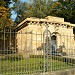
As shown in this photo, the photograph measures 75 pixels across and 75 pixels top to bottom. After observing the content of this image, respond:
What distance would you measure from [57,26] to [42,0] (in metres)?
21.4

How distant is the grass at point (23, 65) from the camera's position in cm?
891

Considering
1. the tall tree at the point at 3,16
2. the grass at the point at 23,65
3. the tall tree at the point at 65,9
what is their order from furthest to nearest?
the tall tree at the point at 65,9 → the tall tree at the point at 3,16 → the grass at the point at 23,65

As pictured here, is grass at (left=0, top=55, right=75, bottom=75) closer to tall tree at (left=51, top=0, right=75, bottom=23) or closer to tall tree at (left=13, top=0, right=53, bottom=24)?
tall tree at (left=51, top=0, right=75, bottom=23)

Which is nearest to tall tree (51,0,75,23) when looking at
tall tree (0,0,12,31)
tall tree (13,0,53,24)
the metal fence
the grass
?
tall tree (13,0,53,24)

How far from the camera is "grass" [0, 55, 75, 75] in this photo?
8914 mm

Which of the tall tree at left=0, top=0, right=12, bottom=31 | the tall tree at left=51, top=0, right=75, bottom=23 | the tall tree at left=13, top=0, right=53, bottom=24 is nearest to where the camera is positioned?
the tall tree at left=0, top=0, right=12, bottom=31

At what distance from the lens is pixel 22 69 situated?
9023 millimetres

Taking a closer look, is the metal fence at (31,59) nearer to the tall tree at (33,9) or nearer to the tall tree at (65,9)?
the tall tree at (65,9)

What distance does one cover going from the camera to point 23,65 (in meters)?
9.42

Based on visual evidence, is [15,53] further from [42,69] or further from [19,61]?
[42,69]

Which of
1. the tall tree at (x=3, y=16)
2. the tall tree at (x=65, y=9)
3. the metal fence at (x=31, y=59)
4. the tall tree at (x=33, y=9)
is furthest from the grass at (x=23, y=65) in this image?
the tall tree at (x=33, y=9)

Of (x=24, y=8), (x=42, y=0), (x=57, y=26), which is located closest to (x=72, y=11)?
(x=42, y=0)

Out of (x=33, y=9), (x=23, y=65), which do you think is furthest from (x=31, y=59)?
(x=33, y=9)

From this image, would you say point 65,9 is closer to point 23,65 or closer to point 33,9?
point 33,9
